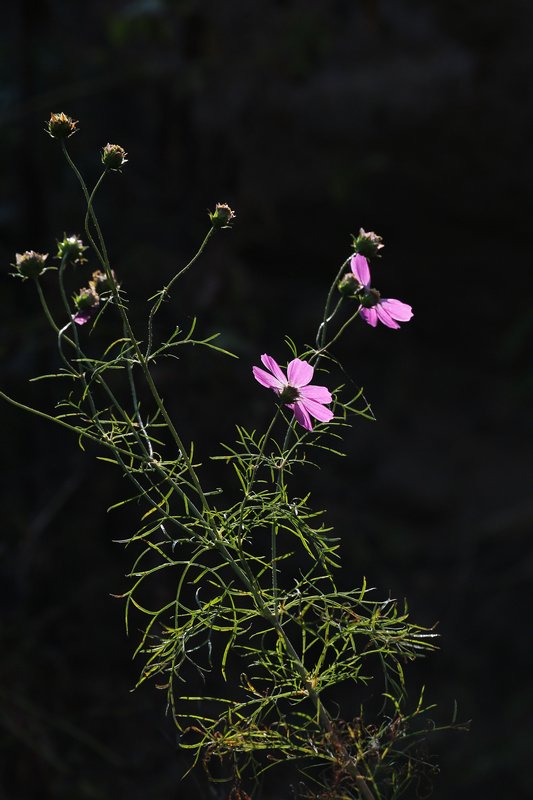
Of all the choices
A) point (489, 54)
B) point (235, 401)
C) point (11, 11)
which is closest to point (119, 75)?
point (11, 11)

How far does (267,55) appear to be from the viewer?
3.02 m

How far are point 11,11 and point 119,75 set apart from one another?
0.43 m

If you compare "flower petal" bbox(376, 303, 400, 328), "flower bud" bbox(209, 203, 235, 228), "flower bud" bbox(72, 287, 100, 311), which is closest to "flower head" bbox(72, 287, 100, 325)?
"flower bud" bbox(72, 287, 100, 311)

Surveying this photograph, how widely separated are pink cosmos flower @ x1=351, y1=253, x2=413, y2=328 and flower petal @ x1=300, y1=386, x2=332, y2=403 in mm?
58

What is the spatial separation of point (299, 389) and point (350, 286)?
0.09 m

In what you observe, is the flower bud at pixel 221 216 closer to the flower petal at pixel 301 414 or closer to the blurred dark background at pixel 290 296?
the flower petal at pixel 301 414

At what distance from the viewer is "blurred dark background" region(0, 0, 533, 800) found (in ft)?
6.63

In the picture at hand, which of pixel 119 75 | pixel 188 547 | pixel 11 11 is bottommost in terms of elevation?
pixel 188 547

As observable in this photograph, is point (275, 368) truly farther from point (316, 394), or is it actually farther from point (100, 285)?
point (100, 285)

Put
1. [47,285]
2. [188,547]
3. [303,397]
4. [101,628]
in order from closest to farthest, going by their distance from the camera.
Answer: [303,397]
[188,547]
[101,628]
[47,285]

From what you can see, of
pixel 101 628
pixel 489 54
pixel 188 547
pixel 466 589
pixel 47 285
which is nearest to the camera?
pixel 188 547

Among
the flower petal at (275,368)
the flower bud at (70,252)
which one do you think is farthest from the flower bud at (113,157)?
the flower petal at (275,368)

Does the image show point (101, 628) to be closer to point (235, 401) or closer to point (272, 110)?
point (235, 401)

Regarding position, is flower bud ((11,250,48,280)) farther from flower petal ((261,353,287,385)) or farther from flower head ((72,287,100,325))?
flower petal ((261,353,287,385))
